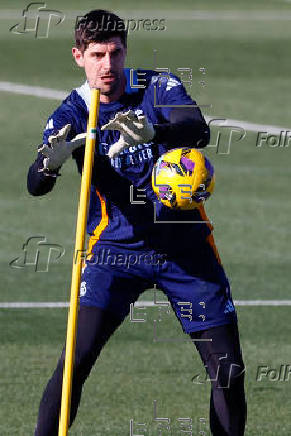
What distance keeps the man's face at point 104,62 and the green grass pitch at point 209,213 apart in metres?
3.06

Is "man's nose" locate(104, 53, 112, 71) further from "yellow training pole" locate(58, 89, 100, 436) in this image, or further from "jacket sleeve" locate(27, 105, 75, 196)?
"yellow training pole" locate(58, 89, 100, 436)

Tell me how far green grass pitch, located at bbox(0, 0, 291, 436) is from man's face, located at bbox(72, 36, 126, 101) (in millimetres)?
3062

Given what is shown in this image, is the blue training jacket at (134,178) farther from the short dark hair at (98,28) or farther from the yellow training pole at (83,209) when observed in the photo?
the yellow training pole at (83,209)

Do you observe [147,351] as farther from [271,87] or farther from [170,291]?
[271,87]

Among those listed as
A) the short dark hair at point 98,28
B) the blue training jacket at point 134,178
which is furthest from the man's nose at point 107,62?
the blue training jacket at point 134,178

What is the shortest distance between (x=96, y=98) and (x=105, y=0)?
34.1m

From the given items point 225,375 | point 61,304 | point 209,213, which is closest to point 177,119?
point 225,375

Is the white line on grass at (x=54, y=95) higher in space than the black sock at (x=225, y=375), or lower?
lower

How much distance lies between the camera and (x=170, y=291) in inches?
375

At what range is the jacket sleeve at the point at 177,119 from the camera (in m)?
8.98

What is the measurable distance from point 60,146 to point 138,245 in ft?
3.83

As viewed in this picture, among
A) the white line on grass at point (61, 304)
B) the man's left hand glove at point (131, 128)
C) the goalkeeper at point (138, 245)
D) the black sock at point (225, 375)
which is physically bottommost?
the white line on grass at point (61, 304)

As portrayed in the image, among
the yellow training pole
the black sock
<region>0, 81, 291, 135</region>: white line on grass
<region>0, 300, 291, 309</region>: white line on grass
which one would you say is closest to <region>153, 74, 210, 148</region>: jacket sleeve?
the yellow training pole

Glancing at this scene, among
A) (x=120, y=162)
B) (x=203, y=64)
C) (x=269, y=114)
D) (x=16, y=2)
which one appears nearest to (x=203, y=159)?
(x=120, y=162)
